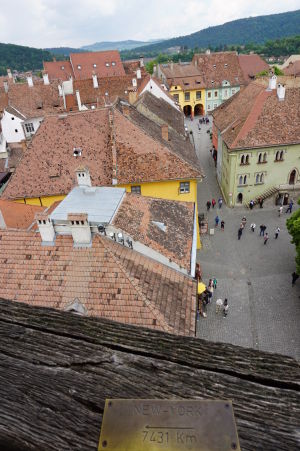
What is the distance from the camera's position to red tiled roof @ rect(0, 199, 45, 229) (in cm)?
1878

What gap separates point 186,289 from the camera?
14.2 meters

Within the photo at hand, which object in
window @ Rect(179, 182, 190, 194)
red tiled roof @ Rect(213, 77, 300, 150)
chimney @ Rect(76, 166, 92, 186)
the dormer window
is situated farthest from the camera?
red tiled roof @ Rect(213, 77, 300, 150)

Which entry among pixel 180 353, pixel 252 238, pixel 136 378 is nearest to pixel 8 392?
pixel 136 378

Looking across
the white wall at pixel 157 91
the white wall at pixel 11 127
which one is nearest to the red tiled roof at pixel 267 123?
the white wall at pixel 157 91

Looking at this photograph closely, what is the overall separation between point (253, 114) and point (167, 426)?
3340cm

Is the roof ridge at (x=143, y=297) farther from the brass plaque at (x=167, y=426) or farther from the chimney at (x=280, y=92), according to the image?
the chimney at (x=280, y=92)

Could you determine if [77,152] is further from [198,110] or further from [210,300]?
[198,110]

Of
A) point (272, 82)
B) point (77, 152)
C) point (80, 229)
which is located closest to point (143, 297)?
point (80, 229)

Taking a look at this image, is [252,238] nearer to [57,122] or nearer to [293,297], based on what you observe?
[293,297]

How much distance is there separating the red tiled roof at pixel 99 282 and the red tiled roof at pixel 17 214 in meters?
4.32

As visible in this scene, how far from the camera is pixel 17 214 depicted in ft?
63.3

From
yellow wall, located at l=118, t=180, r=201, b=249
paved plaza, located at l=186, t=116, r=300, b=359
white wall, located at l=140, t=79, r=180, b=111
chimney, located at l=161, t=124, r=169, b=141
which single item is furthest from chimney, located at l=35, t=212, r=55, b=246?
white wall, located at l=140, t=79, r=180, b=111

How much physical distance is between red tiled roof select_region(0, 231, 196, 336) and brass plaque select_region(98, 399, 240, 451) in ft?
32.6

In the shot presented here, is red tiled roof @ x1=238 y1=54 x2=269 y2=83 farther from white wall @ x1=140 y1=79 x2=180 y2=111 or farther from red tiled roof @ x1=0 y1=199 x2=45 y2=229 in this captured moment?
A: red tiled roof @ x1=0 y1=199 x2=45 y2=229
